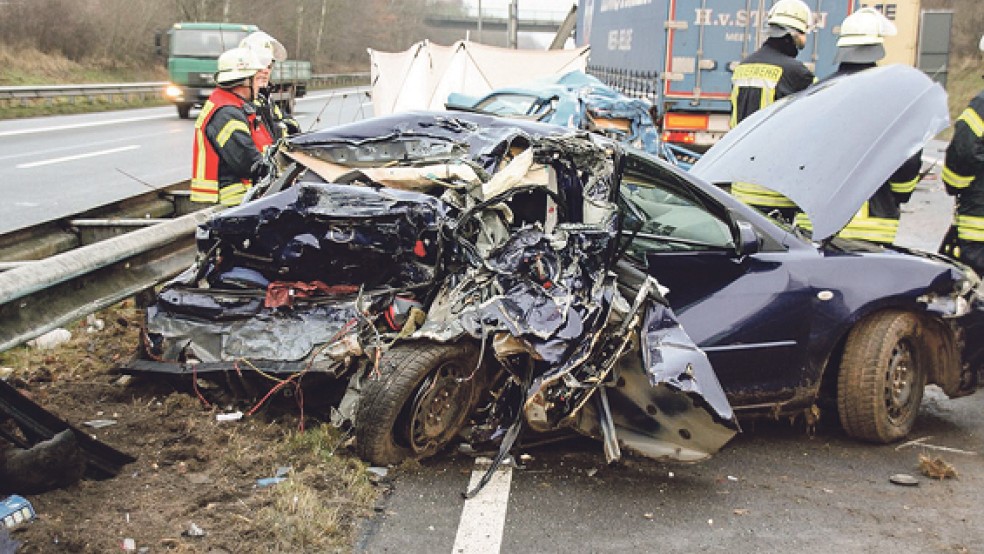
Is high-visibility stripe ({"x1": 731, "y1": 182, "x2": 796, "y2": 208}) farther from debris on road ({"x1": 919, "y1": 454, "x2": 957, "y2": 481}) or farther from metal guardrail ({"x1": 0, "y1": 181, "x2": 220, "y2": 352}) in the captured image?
metal guardrail ({"x1": 0, "y1": 181, "x2": 220, "y2": 352})

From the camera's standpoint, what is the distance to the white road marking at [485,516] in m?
3.91

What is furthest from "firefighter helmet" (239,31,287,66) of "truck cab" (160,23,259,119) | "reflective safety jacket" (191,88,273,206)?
"truck cab" (160,23,259,119)

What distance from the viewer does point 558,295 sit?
4.63 m

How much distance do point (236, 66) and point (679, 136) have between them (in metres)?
8.31

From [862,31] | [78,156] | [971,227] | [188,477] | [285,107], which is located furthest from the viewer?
[78,156]

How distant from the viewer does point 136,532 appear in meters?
3.68

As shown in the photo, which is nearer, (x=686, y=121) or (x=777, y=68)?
(x=777, y=68)

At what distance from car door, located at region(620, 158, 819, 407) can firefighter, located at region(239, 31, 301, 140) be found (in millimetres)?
2882

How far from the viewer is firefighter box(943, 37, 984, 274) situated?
20.5 feet

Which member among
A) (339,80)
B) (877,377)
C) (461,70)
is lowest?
(877,377)

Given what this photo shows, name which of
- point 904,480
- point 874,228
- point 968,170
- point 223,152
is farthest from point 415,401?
point 968,170

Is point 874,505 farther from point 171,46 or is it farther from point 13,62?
point 13,62

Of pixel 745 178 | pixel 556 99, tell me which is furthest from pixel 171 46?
pixel 745 178

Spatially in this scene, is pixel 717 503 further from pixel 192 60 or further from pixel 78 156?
pixel 192 60
